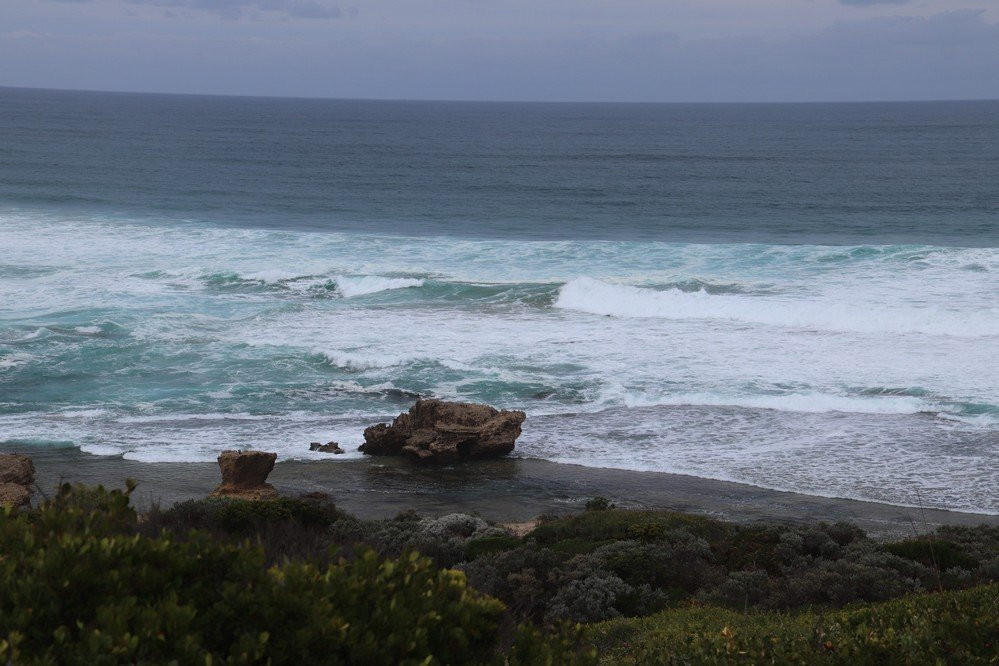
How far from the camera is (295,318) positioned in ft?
114

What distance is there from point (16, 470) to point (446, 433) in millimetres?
8539

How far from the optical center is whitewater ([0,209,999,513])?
22.3m

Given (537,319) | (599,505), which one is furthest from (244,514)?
(537,319)

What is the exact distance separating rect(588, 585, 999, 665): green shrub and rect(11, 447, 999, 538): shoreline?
8.09 meters

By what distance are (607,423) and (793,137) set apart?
408ft

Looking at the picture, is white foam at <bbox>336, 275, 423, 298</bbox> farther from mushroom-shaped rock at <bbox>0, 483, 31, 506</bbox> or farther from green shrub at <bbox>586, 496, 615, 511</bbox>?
green shrub at <bbox>586, 496, 615, 511</bbox>

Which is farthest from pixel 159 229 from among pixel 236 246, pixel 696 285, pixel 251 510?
pixel 251 510

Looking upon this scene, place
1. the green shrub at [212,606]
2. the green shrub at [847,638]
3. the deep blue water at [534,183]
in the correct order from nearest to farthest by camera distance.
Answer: the green shrub at [212,606] < the green shrub at [847,638] < the deep blue water at [534,183]

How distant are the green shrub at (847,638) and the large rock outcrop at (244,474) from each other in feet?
32.3

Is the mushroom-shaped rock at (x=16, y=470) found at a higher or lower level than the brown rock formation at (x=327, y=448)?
higher

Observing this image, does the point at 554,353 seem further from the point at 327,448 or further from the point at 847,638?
the point at 847,638

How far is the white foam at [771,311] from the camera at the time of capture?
3303 centimetres

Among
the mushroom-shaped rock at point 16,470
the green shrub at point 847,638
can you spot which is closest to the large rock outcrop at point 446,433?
the mushroom-shaped rock at point 16,470

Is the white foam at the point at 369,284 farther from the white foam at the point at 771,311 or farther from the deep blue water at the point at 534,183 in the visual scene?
the deep blue water at the point at 534,183
